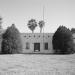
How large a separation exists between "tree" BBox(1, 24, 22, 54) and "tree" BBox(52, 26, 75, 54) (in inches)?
264

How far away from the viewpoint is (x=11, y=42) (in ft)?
81.0

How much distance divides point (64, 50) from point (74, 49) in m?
1.92

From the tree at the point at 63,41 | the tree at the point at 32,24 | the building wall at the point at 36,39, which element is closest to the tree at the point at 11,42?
the building wall at the point at 36,39

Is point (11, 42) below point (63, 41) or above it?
below

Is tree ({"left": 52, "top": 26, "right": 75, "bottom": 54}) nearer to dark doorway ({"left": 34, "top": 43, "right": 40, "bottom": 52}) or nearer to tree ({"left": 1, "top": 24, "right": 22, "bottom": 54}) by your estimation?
dark doorway ({"left": 34, "top": 43, "right": 40, "bottom": 52})

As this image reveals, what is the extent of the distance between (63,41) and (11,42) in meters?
9.19

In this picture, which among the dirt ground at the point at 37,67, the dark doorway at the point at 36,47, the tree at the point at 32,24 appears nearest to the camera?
the dirt ground at the point at 37,67

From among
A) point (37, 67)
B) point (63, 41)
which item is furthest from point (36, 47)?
point (37, 67)

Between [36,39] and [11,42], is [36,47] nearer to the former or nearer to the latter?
[36,39]

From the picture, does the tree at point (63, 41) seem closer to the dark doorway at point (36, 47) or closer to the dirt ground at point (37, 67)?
the dark doorway at point (36, 47)

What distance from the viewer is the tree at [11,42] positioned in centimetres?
2436

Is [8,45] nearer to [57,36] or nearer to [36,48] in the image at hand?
[36,48]

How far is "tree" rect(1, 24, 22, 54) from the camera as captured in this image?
24.4 metres

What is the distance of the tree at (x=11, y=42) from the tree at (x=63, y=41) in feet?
22.0
